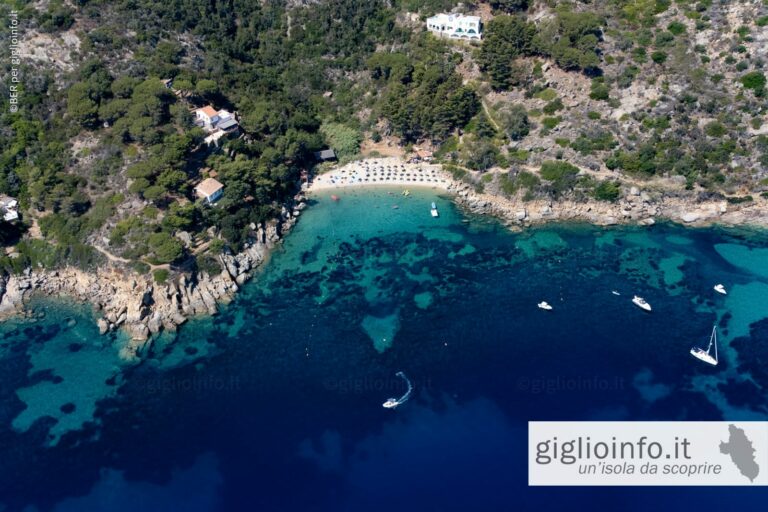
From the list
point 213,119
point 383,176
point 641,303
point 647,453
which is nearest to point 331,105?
point 383,176

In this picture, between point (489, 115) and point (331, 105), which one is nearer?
point (489, 115)

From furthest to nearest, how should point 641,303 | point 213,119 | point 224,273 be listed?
point 213,119, point 224,273, point 641,303

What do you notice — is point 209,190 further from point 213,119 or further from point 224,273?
point 213,119

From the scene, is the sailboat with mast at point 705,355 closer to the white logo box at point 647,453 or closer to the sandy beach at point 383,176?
the white logo box at point 647,453

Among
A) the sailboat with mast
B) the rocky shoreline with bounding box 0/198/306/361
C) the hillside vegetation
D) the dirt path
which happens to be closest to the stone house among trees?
the hillside vegetation

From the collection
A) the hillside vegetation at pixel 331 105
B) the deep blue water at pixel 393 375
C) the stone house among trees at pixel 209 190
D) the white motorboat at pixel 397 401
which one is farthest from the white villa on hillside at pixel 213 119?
the white motorboat at pixel 397 401

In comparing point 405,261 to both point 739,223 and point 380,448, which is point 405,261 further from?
point 739,223
